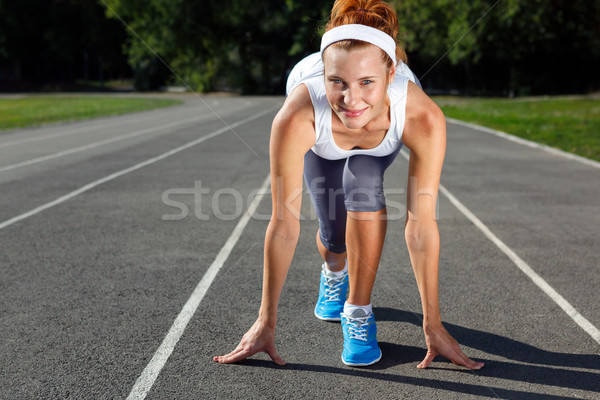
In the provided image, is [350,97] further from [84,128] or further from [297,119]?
[84,128]

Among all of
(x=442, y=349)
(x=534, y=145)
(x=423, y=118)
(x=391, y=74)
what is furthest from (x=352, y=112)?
(x=534, y=145)

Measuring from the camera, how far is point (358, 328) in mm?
3318

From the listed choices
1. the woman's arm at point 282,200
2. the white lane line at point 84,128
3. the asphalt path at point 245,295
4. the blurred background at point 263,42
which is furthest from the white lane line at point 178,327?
the blurred background at point 263,42

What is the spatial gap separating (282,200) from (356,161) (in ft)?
1.82

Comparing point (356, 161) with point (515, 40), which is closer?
point (356, 161)

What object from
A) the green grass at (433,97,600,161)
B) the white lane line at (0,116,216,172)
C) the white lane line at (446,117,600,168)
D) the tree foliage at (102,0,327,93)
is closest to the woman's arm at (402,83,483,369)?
the white lane line at (446,117,600,168)

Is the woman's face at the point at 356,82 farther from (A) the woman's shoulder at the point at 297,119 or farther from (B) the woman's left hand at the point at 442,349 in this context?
(B) the woman's left hand at the point at 442,349

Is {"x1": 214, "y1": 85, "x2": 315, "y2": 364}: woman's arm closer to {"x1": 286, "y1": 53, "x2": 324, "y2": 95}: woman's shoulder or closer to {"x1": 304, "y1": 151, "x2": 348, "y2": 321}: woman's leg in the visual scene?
{"x1": 286, "y1": 53, "x2": 324, "y2": 95}: woman's shoulder

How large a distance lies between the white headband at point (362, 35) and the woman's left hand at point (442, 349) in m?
1.50

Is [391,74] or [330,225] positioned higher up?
[391,74]

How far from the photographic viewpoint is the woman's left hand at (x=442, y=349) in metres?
3.17

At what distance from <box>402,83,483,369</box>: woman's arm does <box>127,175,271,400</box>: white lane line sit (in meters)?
1.46

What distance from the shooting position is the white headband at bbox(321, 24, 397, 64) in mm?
2621

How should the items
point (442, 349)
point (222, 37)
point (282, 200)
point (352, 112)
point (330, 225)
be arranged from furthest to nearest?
point (222, 37)
point (330, 225)
point (442, 349)
point (282, 200)
point (352, 112)
